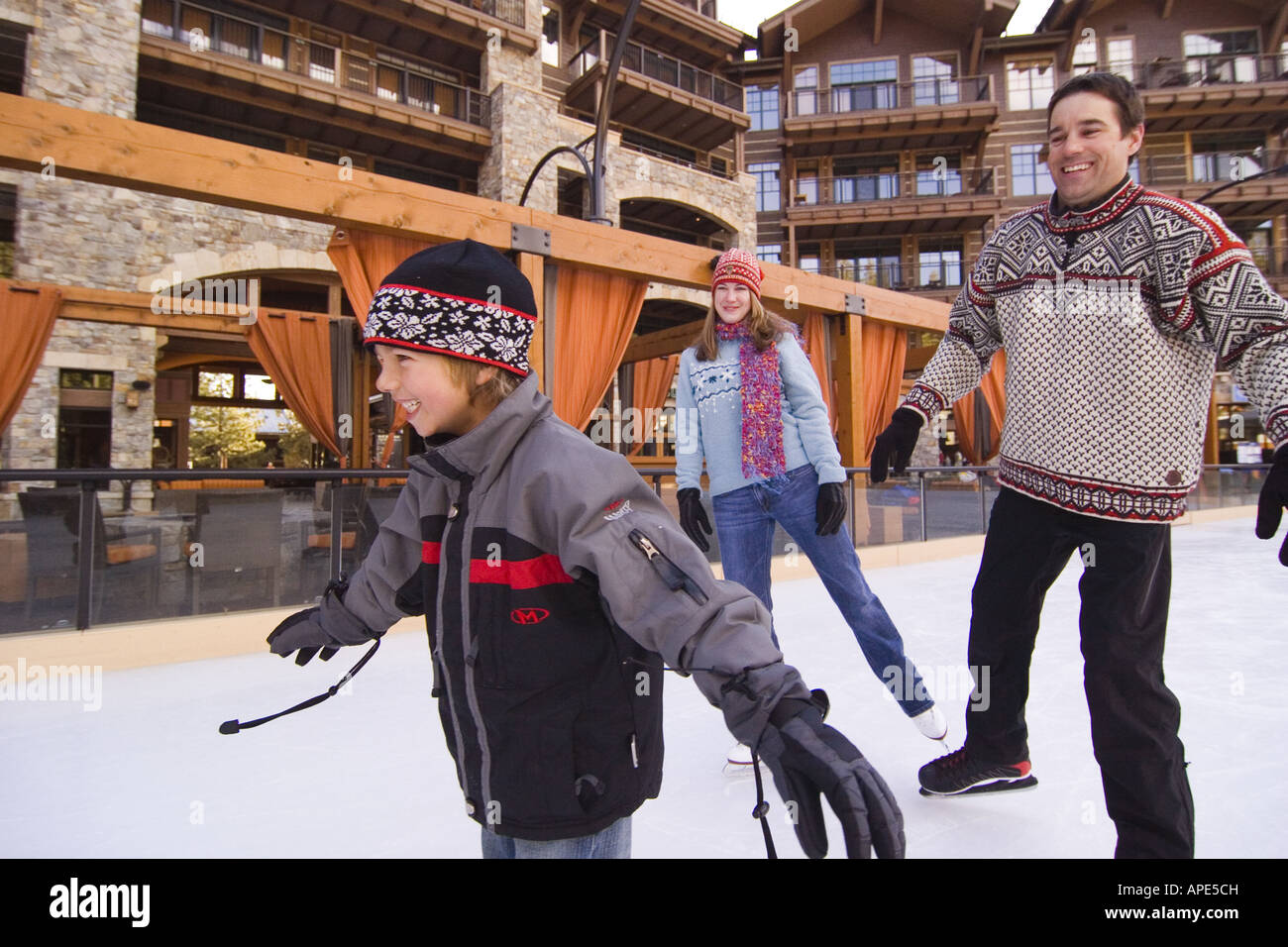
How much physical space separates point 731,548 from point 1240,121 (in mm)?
27034

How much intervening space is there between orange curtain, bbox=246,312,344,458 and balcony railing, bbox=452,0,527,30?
10511 mm

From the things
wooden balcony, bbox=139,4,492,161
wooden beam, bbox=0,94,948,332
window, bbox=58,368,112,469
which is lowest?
window, bbox=58,368,112,469

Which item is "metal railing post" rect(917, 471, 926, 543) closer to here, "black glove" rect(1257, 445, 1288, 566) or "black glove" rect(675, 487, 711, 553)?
"black glove" rect(675, 487, 711, 553)

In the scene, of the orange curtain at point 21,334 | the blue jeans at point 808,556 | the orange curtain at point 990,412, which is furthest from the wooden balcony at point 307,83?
the blue jeans at point 808,556

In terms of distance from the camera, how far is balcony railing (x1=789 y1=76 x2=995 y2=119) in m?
20.7

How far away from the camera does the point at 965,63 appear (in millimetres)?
21375

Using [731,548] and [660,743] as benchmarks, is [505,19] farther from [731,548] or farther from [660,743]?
[660,743]

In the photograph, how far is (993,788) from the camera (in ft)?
5.44

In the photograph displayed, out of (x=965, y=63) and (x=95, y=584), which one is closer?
(x=95, y=584)

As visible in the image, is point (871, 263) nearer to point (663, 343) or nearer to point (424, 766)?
point (663, 343)

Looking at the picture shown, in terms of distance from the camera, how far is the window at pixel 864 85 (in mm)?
20812

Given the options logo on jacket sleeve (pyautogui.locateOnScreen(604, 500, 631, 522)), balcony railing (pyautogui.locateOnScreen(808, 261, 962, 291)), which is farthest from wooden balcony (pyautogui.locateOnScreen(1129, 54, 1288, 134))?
logo on jacket sleeve (pyautogui.locateOnScreen(604, 500, 631, 522))

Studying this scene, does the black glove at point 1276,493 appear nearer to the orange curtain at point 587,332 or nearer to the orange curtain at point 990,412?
the orange curtain at point 587,332
